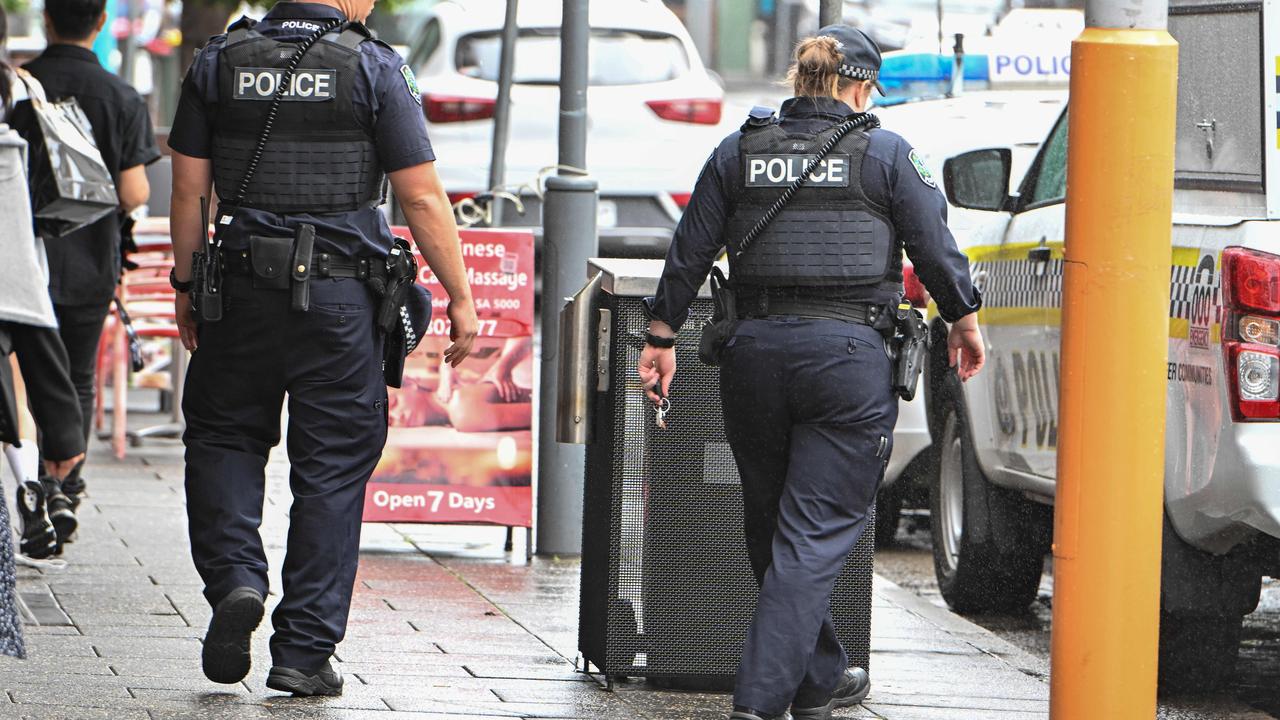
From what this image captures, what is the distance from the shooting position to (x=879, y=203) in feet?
16.3

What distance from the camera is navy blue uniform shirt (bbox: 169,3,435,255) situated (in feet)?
17.2

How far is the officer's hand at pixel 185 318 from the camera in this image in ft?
17.7

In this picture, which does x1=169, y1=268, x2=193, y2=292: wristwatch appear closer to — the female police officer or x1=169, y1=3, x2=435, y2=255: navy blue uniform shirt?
x1=169, y1=3, x2=435, y2=255: navy blue uniform shirt

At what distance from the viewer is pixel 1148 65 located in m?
3.89

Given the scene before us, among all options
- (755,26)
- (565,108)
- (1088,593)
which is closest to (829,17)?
(565,108)

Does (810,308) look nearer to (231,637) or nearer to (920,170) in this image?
(920,170)

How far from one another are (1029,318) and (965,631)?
102 centimetres

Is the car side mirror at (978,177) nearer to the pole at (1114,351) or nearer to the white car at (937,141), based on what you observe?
the white car at (937,141)

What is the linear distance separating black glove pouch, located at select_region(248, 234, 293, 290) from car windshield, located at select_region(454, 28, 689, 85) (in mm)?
9273

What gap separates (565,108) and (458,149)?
6.46 metres

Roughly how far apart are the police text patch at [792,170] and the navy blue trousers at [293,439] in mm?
1026

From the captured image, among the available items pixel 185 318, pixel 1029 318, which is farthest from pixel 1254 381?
pixel 185 318

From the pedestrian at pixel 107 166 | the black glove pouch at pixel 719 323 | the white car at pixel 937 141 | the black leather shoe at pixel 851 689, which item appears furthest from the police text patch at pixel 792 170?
the white car at pixel 937 141

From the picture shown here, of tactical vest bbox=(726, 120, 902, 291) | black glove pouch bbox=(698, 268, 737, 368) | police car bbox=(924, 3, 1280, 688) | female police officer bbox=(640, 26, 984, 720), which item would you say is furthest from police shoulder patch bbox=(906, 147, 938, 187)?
police car bbox=(924, 3, 1280, 688)
